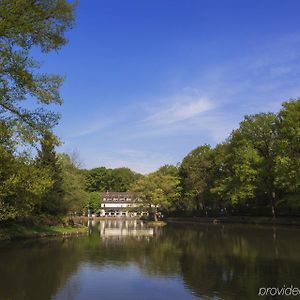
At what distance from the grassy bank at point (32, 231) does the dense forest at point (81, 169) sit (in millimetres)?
1444

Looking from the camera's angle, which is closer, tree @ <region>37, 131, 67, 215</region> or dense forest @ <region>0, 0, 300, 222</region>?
dense forest @ <region>0, 0, 300, 222</region>

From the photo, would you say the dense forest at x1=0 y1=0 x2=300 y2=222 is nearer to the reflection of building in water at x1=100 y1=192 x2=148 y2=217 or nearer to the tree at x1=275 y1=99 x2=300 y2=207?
the tree at x1=275 y1=99 x2=300 y2=207

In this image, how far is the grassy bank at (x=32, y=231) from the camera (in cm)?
4223

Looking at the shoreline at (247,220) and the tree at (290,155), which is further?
the shoreline at (247,220)

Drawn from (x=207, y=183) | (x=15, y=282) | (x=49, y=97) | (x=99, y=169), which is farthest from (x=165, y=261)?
(x=99, y=169)

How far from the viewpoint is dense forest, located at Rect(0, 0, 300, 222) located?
49.5 ft

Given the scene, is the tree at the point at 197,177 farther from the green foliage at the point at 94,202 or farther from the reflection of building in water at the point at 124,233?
the green foliage at the point at 94,202

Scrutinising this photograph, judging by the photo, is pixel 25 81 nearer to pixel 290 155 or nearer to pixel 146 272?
pixel 146 272

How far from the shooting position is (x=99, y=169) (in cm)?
17125

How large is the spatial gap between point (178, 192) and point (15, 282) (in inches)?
3024

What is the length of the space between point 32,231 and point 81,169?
1493 inches

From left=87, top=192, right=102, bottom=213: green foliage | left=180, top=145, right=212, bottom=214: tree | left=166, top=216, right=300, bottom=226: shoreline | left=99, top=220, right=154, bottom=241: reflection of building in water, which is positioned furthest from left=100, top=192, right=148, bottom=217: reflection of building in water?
left=99, top=220, right=154, bottom=241: reflection of building in water

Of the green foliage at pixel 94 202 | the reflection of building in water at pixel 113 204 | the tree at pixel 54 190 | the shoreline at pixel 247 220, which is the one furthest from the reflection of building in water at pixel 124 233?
the reflection of building in water at pixel 113 204

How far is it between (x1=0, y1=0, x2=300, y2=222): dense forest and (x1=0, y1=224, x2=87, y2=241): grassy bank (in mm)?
1444
